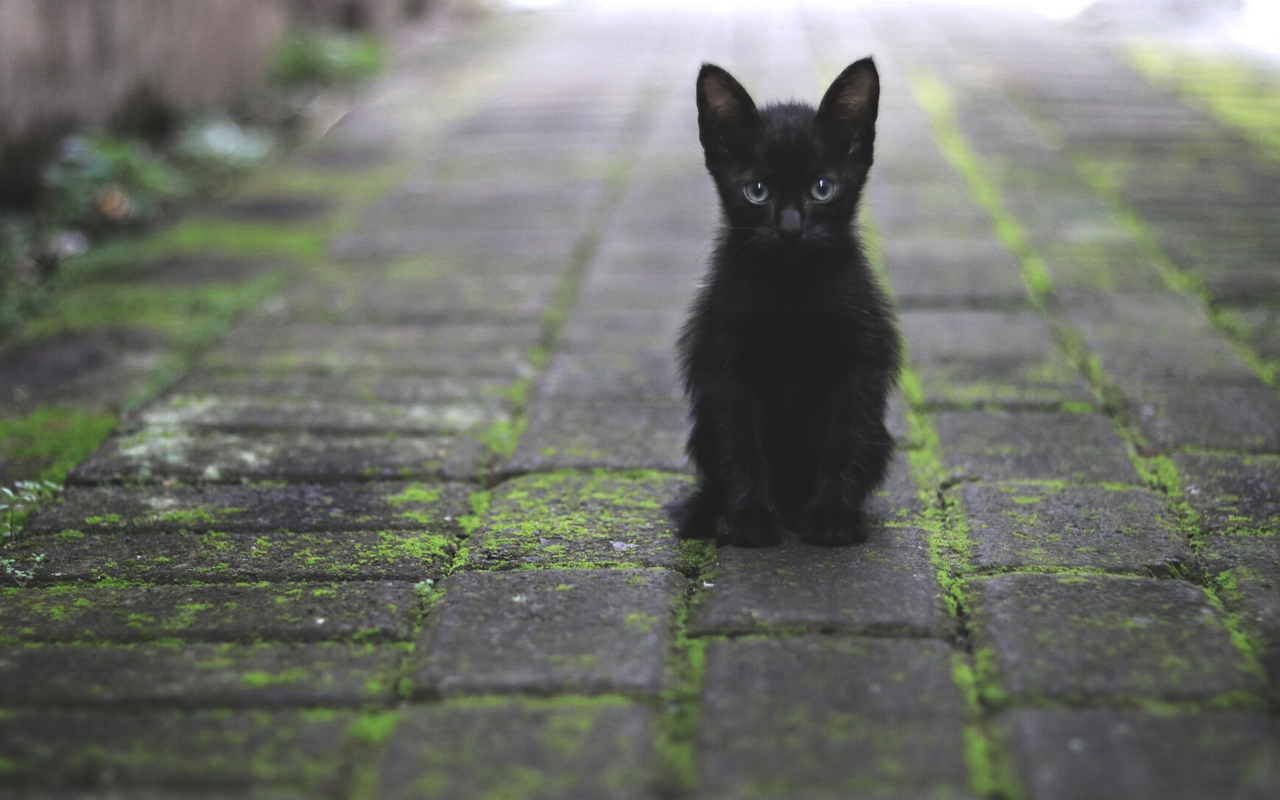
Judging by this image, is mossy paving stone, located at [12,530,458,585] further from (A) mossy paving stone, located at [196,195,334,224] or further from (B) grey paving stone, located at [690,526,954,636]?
(A) mossy paving stone, located at [196,195,334,224]

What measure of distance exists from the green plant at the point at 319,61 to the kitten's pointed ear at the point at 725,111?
5489mm

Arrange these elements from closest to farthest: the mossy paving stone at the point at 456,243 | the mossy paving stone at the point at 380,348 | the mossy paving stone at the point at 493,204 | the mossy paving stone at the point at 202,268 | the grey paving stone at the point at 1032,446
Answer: the grey paving stone at the point at 1032,446
the mossy paving stone at the point at 380,348
the mossy paving stone at the point at 202,268
the mossy paving stone at the point at 456,243
the mossy paving stone at the point at 493,204

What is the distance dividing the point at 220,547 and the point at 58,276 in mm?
2353

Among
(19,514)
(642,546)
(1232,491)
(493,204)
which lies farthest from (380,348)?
(1232,491)

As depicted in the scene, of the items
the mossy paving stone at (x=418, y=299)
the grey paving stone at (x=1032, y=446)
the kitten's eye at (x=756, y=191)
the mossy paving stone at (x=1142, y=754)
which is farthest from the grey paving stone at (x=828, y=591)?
the mossy paving stone at (x=418, y=299)

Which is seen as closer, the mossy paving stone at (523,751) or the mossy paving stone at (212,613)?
the mossy paving stone at (523,751)

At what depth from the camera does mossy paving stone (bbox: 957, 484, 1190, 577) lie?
2.13 m

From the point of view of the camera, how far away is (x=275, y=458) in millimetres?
2721

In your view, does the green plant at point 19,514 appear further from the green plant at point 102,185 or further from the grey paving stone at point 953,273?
the grey paving stone at point 953,273

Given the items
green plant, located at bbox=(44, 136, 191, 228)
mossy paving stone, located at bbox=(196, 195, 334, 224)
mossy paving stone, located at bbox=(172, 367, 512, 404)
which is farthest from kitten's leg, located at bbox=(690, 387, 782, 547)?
green plant, located at bbox=(44, 136, 191, 228)

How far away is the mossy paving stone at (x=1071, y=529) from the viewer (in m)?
2.13

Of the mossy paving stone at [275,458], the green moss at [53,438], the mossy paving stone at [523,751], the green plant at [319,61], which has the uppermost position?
the green plant at [319,61]

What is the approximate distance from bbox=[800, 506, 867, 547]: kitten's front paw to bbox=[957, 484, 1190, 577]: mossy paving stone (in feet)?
0.71

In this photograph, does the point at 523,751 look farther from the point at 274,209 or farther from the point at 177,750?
the point at 274,209
